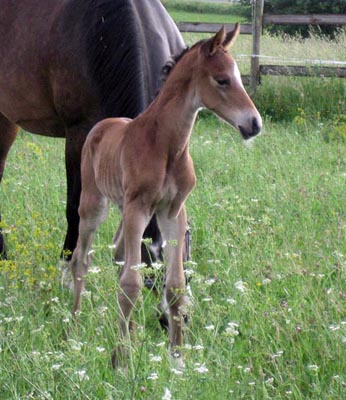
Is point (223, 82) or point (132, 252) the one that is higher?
point (223, 82)

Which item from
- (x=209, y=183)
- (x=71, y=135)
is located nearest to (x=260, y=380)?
(x=71, y=135)

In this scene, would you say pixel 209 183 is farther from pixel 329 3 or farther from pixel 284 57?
pixel 329 3

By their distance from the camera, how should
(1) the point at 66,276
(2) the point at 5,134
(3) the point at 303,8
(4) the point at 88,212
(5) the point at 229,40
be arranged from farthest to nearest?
(3) the point at 303,8, (2) the point at 5,134, (1) the point at 66,276, (4) the point at 88,212, (5) the point at 229,40

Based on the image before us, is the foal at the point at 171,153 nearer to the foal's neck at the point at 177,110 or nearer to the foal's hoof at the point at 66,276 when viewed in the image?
the foal's neck at the point at 177,110

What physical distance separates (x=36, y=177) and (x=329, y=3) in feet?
63.0

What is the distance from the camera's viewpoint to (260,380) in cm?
343

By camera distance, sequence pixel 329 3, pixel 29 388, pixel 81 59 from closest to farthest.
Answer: pixel 29 388 < pixel 81 59 < pixel 329 3

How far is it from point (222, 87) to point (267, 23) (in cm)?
968

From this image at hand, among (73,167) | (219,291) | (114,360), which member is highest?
(114,360)

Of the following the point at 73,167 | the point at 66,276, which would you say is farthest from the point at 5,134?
the point at 66,276

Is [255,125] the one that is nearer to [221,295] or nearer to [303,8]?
[221,295]

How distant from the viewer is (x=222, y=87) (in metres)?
3.58

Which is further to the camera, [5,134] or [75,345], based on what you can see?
[5,134]

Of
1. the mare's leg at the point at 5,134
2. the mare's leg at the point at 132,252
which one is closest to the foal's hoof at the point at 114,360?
the mare's leg at the point at 132,252
